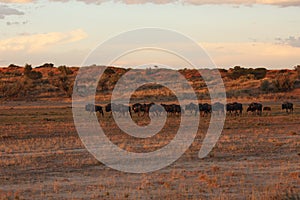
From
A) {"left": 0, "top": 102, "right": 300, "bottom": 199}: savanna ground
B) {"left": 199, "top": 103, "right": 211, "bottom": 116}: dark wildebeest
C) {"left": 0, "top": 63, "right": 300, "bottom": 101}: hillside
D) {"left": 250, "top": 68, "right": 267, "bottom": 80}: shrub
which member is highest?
{"left": 250, "top": 68, "right": 267, "bottom": 80}: shrub

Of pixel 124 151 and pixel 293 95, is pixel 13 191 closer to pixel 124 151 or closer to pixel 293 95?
pixel 124 151

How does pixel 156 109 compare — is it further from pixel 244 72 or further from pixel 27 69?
pixel 244 72

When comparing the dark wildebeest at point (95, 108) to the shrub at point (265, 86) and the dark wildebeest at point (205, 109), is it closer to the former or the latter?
the dark wildebeest at point (205, 109)

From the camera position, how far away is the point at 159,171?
17.5m

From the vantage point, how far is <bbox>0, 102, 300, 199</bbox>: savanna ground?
14.1m

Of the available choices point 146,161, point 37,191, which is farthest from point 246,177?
point 37,191

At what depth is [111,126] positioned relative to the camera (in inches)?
1379

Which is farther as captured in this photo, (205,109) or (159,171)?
(205,109)

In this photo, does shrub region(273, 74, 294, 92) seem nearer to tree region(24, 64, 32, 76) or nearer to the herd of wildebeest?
the herd of wildebeest

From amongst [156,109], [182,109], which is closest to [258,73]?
[182,109]

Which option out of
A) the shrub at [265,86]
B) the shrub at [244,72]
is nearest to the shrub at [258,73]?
the shrub at [244,72]

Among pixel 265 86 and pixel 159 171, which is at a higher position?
pixel 265 86

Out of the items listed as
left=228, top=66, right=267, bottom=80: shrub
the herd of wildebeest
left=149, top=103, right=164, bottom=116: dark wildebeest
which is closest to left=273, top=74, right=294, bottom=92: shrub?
left=228, top=66, right=267, bottom=80: shrub

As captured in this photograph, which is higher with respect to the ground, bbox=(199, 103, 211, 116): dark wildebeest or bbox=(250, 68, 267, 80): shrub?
bbox=(250, 68, 267, 80): shrub
